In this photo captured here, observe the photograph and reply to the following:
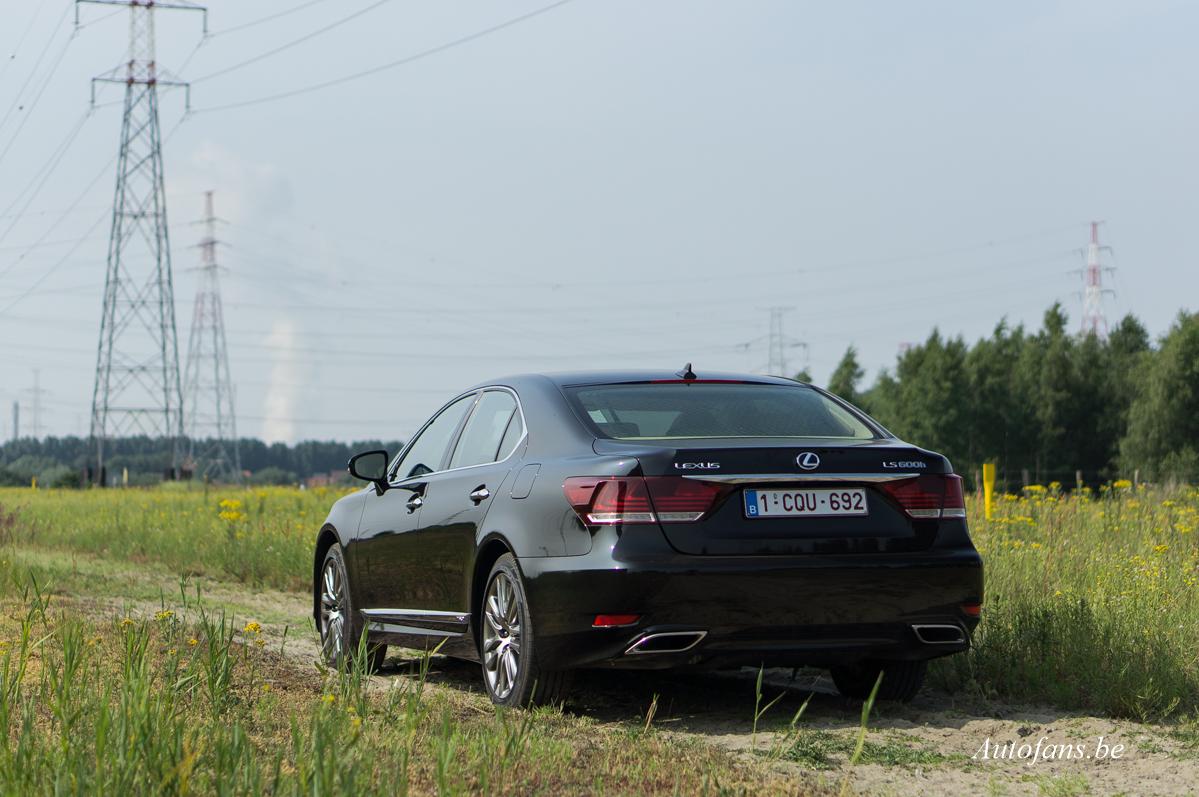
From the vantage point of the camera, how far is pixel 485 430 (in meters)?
7.63

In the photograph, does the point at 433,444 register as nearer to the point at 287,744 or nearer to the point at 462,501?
the point at 462,501

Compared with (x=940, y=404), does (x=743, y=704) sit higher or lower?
lower

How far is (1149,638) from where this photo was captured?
23.8ft

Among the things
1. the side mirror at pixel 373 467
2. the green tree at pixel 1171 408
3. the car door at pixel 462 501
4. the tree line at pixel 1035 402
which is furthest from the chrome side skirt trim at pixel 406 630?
the tree line at pixel 1035 402

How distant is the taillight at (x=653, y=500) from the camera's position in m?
6.17

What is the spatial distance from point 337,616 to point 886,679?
3.52m

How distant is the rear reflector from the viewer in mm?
6137

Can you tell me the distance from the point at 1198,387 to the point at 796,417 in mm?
76724

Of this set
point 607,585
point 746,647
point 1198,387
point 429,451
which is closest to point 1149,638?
point 746,647

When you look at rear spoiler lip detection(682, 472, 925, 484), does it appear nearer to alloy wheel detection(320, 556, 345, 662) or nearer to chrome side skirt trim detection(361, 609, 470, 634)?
chrome side skirt trim detection(361, 609, 470, 634)

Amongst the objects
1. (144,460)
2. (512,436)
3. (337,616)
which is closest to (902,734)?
(512,436)

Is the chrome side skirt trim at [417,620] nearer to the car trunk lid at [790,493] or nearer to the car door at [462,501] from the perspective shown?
the car door at [462,501]

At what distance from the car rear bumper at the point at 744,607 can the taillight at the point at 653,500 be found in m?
0.14

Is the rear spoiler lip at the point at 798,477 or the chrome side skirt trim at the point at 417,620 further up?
the rear spoiler lip at the point at 798,477
